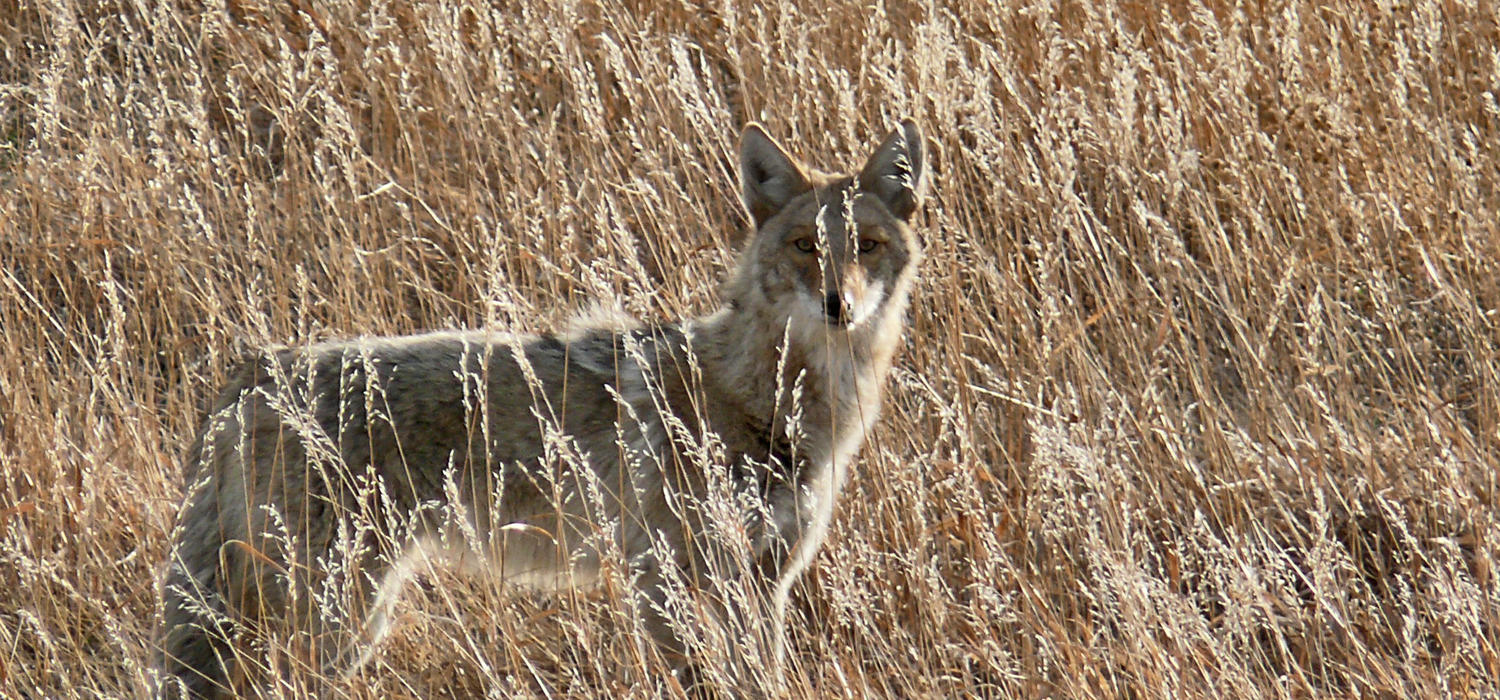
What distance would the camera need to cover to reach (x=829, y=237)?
13.2 feet

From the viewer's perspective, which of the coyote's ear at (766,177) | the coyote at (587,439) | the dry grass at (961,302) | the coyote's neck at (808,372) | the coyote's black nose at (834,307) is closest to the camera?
the dry grass at (961,302)

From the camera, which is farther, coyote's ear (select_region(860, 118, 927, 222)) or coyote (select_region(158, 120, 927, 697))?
coyote's ear (select_region(860, 118, 927, 222))

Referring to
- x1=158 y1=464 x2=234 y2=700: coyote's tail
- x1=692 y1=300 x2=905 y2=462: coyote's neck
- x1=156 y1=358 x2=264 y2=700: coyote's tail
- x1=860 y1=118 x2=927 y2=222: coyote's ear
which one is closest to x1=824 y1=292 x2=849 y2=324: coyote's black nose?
x1=692 y1=300 x2=905 y2=462: coyote's neck

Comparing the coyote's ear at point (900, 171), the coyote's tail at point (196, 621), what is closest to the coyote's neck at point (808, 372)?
the coyote's ear at point (900, 171)

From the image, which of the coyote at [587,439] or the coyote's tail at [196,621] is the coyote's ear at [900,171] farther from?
the coyote's tail at [196,621]

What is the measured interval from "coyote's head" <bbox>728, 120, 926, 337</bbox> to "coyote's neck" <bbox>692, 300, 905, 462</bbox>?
0.14ft

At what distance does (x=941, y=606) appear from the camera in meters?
3.27

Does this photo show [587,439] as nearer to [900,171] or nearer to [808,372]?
[808,372]

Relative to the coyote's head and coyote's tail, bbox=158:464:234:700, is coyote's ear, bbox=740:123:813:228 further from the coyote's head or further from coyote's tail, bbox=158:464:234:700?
coyote's tail, bbox=158:464:234:700

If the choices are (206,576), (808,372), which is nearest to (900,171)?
(808,372)

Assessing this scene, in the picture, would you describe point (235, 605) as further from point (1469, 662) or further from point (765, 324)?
point (1469, 662)

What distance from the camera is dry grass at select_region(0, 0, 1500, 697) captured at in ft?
11.2

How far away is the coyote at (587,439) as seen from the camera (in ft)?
11.5

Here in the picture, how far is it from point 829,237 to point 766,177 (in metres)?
0.30
